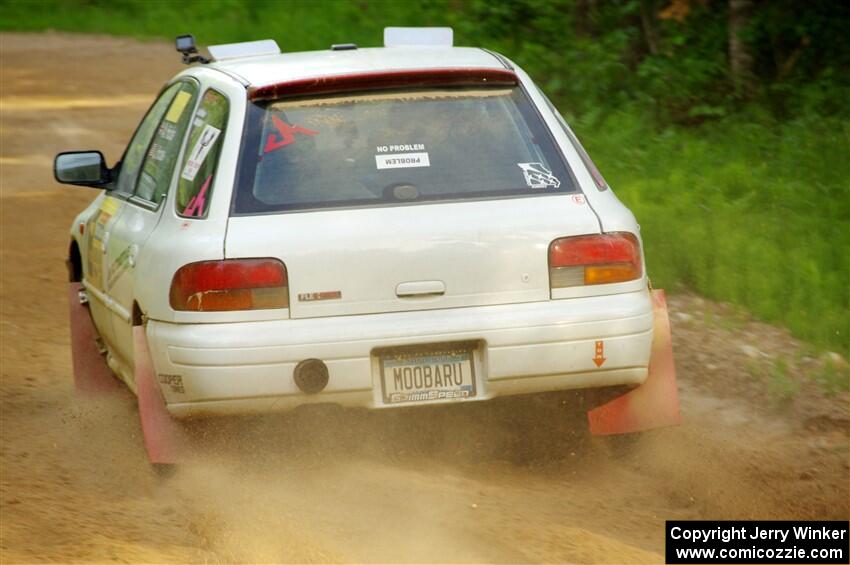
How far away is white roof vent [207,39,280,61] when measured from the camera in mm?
6109

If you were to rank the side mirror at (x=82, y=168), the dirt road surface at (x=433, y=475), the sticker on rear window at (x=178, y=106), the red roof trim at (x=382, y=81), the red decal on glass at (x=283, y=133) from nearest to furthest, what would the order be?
the dirt road surface at (x=433, y=475) < the red decal on glass at (x=283, y=133) < the red roof trim at (x=382, y=81) < the sticker on rear window at (x=178, y=106) < the side mirror at (x=82, y=168)

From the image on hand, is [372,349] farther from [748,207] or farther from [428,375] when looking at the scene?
[748,207]

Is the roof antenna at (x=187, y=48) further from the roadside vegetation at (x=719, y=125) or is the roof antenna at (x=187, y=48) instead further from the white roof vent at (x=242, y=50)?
the roadside vegetation at (x=719, y=125)

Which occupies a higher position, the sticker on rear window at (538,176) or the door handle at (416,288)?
the sticker on rear window at (538,176)

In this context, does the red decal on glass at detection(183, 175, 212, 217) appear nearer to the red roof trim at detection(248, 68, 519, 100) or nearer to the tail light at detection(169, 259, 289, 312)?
the tail light at detection(169, 259, 289, 312)

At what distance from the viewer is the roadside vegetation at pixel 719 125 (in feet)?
26.9

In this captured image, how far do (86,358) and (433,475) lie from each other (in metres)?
2.28

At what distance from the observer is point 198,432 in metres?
A: 5.28

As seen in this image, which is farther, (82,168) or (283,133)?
(82,168)

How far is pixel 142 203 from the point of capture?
5.81 metres

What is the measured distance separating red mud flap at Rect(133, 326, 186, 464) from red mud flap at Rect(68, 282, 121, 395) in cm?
171

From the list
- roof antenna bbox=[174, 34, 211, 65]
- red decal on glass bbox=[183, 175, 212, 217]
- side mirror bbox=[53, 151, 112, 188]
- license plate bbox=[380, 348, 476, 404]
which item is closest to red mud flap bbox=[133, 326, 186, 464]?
red decal on glass bbox=[183, 175, 212, 217]

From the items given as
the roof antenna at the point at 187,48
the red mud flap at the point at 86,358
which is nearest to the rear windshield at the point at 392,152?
the roof antenna at the point at 187,48

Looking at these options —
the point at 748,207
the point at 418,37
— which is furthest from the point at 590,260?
the point at 748,207
